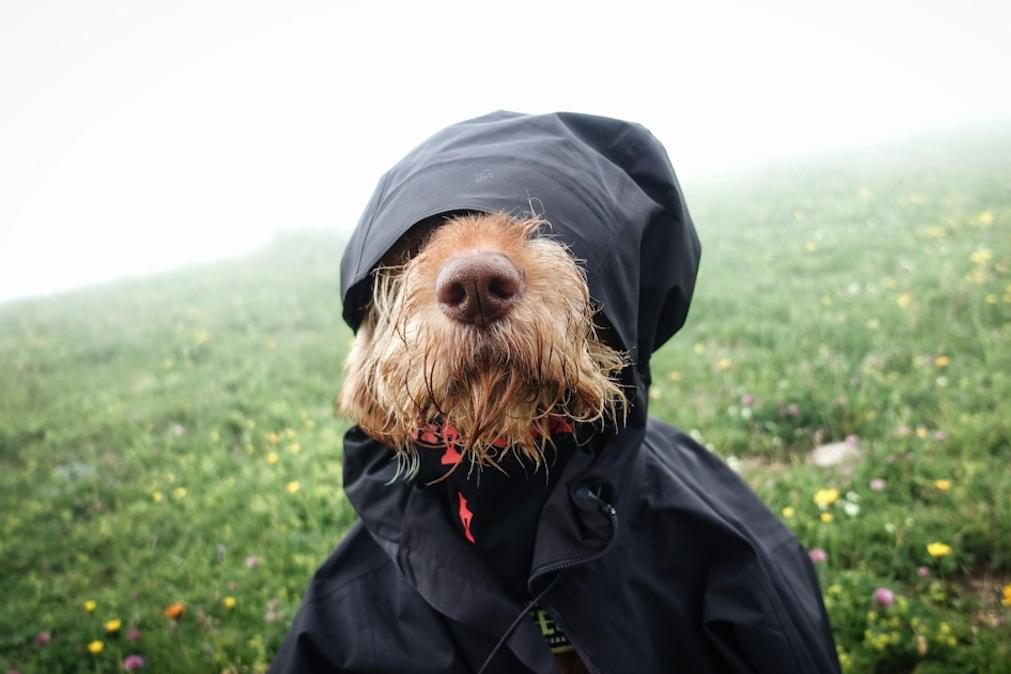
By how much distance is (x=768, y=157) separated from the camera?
1909 cm

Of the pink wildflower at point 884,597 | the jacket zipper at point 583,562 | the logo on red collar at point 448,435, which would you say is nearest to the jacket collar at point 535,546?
the jacket zipper at point 583,562

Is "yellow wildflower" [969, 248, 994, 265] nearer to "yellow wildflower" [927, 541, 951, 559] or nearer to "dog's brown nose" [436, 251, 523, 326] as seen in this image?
"yellow wildflower" [927, 541, 951, 559]

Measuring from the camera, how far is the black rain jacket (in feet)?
5.80

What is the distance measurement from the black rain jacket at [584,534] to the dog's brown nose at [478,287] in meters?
0.18

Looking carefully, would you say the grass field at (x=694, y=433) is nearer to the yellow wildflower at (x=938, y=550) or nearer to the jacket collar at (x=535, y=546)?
the yellow wildflower at (x=938, y=550)

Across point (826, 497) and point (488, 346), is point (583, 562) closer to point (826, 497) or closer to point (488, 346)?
point (488, 346)

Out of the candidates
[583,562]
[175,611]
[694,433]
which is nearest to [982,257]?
[694,433]

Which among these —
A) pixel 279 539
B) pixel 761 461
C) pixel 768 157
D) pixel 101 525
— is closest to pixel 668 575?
pixel 761 461

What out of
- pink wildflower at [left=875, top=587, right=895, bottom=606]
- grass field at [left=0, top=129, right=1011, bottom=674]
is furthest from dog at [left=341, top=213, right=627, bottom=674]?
grass field at [left=0, top=129, right=1011, bottom=674]

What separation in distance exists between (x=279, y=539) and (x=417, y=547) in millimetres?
1875

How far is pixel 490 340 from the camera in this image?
164cm

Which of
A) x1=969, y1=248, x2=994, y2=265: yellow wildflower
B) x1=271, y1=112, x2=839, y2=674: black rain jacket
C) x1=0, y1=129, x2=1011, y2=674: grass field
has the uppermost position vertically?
x1=271, y1=112, x2=839, y2=674: black rain jacket

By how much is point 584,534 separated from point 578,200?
0.95 m

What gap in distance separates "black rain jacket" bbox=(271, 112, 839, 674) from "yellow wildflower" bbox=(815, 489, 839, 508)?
96 cm
